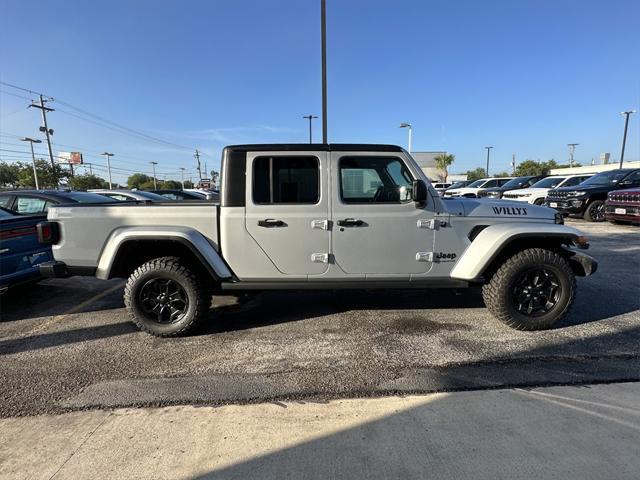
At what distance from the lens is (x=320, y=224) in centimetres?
400

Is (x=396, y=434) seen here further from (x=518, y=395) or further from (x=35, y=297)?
(x=35, y=297)

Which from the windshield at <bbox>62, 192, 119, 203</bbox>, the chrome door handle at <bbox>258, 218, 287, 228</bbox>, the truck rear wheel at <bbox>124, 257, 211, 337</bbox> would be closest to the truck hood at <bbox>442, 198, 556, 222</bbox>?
the chrome door handle at <bbox>258, 218, 287, 228</bbox>

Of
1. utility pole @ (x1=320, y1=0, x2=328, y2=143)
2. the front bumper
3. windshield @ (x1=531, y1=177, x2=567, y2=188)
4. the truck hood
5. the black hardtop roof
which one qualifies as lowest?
the front bumper

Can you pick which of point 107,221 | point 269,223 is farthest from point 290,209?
point 107,221

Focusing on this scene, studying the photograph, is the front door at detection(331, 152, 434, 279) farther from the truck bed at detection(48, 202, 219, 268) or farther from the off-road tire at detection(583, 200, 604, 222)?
the off-road tire at detection(583, 200, 604, 222)

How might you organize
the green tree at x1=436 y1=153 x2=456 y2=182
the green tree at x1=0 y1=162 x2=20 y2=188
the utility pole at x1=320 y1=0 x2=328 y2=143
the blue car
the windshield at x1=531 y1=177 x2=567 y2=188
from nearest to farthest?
→ the blue car → the utility pole at x1=320 y1=0 x2=328 y2=143 → the windshield at x1=531 y1=177 x2=567 y2=188 → the green tree at x1=436 y1=153 x2=456 y2=182 → the green tree at x1=0 y1=162 x2=20 y2=188

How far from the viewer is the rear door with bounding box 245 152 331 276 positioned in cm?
402

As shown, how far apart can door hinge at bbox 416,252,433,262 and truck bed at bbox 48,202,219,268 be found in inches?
81.5

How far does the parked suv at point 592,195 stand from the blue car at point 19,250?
14257 millimetres

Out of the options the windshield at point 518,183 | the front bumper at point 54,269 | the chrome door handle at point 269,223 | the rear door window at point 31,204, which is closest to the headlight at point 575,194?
the windshield at point 518,183

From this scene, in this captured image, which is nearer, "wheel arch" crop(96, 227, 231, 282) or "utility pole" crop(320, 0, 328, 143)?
"wheel arch" crop(96, 227, 231, 282)

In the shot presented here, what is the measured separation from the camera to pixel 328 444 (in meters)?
2.41

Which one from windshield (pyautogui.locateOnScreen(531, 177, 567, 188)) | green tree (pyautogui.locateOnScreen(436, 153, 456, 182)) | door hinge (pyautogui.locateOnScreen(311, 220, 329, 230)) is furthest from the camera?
green tree (pyautogui.locateOnScreen(436, 153, 456, 182))

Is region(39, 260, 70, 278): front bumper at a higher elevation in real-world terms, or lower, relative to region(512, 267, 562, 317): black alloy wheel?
higher
